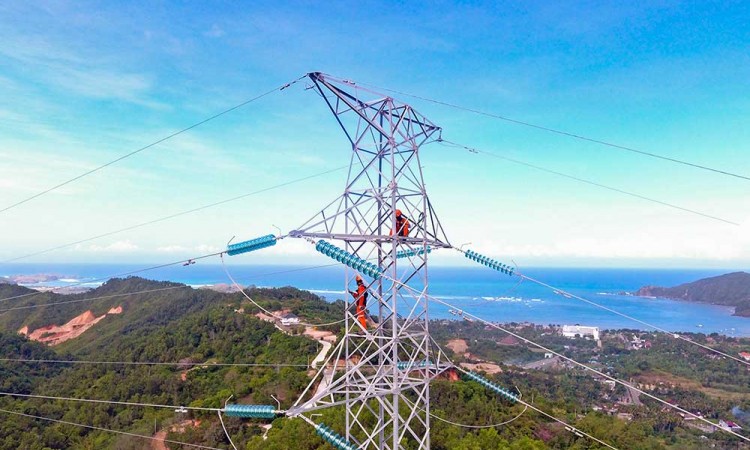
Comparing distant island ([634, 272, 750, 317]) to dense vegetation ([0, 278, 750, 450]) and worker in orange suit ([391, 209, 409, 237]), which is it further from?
worker in orange suit ([391, 209, 409, 237])

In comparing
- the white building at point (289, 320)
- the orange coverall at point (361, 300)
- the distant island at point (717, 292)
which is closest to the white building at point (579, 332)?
the white building at point (289, 320)

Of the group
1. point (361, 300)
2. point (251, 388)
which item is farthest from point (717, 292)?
point (361, 300)

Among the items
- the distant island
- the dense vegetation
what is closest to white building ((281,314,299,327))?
the dense vegetation

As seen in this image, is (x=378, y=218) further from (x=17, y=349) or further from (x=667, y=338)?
(x=667, y=338)

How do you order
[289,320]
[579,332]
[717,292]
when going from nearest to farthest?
[289,320]
[579,332]
[717,292]

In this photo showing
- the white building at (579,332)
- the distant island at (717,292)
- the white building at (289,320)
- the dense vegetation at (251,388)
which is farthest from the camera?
the distant island at (717,292)

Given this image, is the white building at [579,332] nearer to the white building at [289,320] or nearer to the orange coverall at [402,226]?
the white building at [289,320]

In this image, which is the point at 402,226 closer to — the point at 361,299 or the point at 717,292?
the point at 361,299
